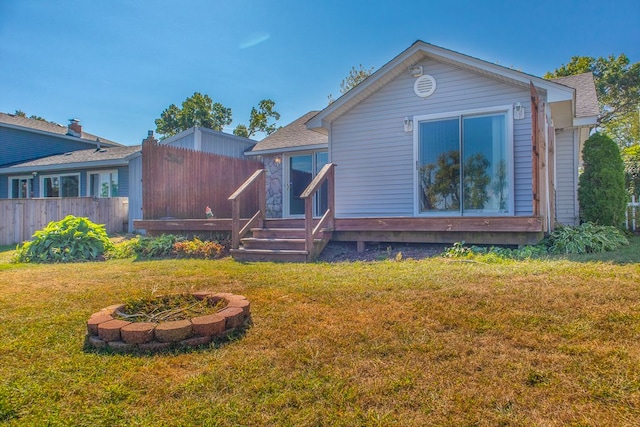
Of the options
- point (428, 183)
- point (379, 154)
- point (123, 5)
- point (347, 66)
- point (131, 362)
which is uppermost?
point (347, 66)

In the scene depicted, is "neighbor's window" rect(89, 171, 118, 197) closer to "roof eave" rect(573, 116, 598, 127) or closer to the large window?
the large window

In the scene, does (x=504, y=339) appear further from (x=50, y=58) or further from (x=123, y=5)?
(x=50, y=58)

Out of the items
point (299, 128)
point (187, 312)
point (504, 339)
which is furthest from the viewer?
point (299, 128)

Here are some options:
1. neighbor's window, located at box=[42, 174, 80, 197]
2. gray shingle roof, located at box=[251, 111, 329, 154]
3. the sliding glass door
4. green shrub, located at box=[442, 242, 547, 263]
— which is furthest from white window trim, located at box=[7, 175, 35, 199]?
green shrub, located at box=[442, 242, 547, 263]

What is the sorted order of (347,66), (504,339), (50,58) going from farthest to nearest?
(347,66)
(50,58)
(504,339)

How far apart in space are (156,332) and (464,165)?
5.89m

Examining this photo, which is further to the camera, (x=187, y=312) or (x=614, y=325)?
(x=187, y=312)

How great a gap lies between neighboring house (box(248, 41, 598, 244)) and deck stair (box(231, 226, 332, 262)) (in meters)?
0.70

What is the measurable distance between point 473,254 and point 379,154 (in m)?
2.98

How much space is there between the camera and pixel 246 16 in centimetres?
891

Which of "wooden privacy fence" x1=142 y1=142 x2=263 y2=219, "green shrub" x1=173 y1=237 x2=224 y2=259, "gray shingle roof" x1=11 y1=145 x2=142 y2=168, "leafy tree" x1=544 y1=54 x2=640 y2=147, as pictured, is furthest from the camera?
"leafy tree" x1=544 y1=54 x2=640 y2=147

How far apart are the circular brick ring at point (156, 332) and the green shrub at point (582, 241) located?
539 cm

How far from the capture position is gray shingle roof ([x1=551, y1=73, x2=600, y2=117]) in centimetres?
801

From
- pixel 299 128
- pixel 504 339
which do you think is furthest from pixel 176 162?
pixel 504 339
